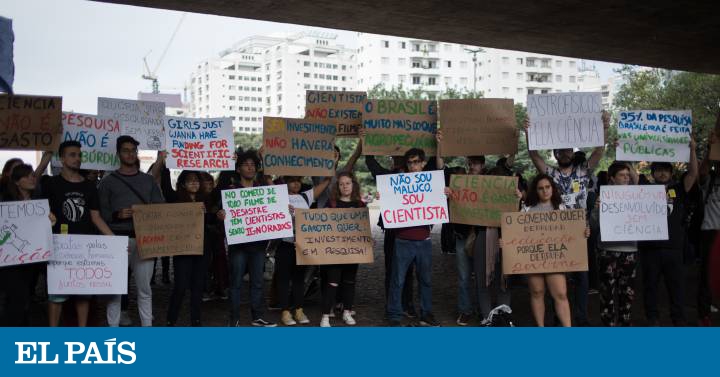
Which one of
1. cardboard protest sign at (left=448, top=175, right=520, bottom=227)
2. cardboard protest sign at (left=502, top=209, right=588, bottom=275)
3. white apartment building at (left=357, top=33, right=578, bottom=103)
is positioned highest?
white apartment building at (left=357, top=33, right=578, bottom=103)

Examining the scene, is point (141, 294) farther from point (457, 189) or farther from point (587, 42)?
point (587, 42)

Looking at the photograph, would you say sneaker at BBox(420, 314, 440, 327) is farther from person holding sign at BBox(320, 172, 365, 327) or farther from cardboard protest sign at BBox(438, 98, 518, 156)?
cardboard protest sign at BBox(438, 98, 518, 156)

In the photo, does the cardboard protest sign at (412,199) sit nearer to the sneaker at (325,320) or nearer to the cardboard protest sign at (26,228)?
the sneaker at (325,320)

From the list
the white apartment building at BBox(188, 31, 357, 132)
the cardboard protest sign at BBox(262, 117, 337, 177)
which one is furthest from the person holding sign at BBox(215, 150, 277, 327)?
the white apartment building at BBox(188, 31, 357, 132)

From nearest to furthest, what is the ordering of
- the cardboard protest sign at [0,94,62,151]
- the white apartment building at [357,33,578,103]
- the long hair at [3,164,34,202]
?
the long hair at [3,164,34,202]
the cardboard protest sign at [0,94,62,151]
the white apartment building at [357,33,578,103]

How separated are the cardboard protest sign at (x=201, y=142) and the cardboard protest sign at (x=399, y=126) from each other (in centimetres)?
165

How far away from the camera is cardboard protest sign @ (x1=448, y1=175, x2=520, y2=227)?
8.25m

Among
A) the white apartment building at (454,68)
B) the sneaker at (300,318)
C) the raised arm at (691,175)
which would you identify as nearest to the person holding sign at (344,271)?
the sneaker at (300,318)

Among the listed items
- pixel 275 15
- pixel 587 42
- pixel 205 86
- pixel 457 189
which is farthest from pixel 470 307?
pixel 205 86

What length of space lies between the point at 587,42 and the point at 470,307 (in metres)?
14.1

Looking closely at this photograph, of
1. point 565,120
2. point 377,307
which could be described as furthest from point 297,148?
point 565,120

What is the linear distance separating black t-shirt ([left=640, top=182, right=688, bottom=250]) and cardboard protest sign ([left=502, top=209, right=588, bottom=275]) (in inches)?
36.3

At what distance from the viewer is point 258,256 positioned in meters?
8.14

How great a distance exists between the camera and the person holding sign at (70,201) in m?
7.08
